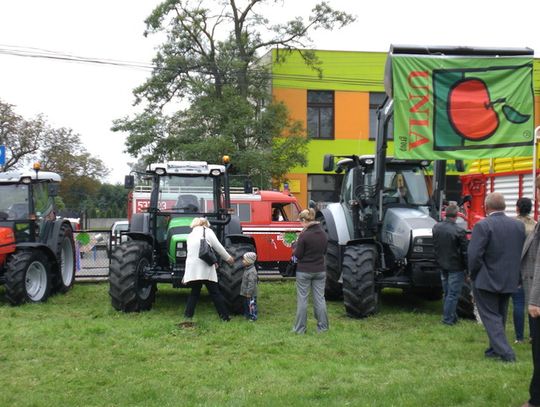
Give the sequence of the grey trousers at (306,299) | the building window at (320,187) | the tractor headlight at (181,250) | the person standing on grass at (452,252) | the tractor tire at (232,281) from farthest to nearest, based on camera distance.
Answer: the building window at (320,187), the tractor headlight at (181,250), the tractor tire at (232,281), the person standing on grass at (452,252), the grey trousers at (306,299)

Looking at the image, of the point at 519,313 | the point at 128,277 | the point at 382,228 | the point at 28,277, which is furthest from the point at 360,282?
the point at 28,277

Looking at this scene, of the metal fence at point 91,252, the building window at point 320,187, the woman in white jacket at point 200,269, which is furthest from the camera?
the building window at point 320,187

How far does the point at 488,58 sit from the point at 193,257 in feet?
15.0

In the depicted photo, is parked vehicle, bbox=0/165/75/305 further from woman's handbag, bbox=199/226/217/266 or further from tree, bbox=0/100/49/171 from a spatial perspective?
tree, bbox=0/100/49/171

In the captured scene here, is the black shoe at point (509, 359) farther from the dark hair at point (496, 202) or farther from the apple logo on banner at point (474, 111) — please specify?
the apple logo on banner at point (474, 111)

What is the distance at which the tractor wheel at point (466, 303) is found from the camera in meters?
9.20

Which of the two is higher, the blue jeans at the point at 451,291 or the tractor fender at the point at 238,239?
the tractor fender at the point at 238,239

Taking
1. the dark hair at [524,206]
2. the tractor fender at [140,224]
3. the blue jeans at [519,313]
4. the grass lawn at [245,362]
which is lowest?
the grass lawn at [245,362]

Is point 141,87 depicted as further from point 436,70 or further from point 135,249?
point 436,70

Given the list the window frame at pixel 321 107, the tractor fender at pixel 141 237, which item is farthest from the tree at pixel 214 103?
the tractor fender at pixel 141 237

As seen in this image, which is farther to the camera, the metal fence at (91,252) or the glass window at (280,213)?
the glass window at (280,213)

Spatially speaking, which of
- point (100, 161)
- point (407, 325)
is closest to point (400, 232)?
Result: point (407, 325)

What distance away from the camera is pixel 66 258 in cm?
1287

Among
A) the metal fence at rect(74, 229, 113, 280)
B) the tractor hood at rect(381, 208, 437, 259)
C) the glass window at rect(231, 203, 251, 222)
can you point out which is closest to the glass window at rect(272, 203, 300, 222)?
the glass window at rect(231, 203, 251, 222)
